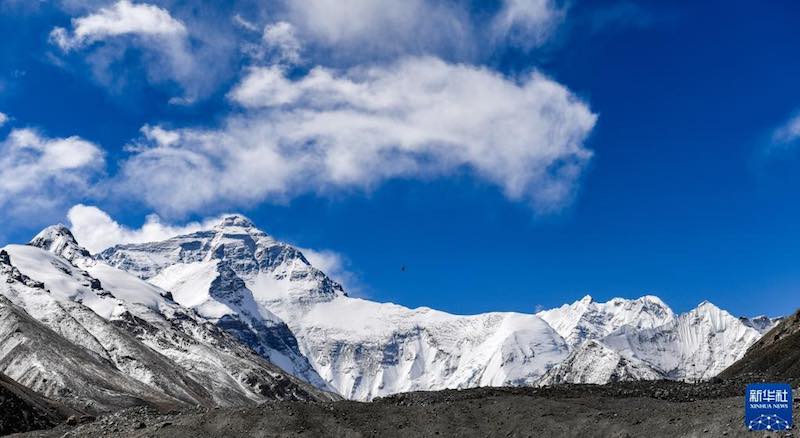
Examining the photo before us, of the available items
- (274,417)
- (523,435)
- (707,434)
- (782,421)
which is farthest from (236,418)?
(782,421)

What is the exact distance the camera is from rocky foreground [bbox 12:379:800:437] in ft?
190

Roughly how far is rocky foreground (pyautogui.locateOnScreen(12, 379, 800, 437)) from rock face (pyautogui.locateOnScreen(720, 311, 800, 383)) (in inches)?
1340

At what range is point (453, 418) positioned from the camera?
2542 inches

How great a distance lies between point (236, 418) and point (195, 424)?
3.07m

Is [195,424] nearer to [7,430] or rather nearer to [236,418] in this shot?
[236,418]

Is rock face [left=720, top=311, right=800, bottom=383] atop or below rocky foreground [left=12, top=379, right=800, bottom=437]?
atop

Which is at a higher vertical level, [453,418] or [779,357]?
[779,357]

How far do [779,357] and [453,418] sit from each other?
71231mm

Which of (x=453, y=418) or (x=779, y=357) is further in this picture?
(x=779, y=357)

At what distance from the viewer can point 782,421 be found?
155 feet

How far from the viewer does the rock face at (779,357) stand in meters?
101

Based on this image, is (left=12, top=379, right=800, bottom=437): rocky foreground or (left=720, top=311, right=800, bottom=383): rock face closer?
(left=12, top=379, right=800, bottom=437): rocky foreground

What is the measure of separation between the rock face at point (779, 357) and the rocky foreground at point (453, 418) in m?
34.0

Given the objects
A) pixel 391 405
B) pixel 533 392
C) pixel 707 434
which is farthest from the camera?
pixel 533 392
